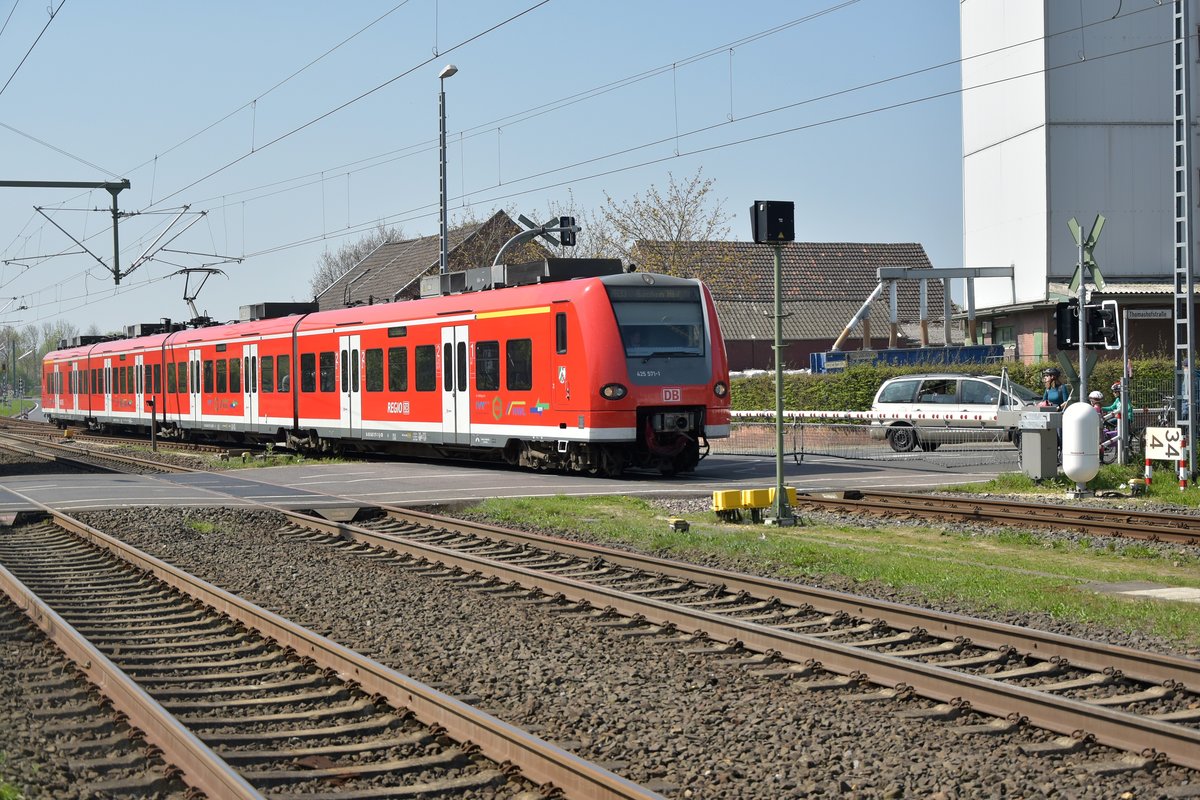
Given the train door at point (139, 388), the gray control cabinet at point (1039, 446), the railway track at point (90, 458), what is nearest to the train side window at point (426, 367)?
the railway track at point (90, 458)

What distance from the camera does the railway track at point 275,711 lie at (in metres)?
6.03

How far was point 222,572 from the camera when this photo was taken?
512 inches

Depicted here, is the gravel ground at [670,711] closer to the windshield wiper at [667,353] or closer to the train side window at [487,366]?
the windshield wiper at [667,353]

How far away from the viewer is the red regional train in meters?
21.7

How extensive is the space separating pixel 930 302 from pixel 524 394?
46.2m

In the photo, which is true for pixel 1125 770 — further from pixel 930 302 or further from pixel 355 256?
pixel 355 256

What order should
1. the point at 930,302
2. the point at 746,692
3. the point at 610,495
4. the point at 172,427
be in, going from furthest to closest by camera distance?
1. the point at 930,302
2. the point at 172,427
3. the point at 610,495
4. the point at 746,692

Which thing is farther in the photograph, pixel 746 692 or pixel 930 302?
pixel 930 302

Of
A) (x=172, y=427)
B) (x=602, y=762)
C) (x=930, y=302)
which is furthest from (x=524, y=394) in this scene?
(x=930, y=302)

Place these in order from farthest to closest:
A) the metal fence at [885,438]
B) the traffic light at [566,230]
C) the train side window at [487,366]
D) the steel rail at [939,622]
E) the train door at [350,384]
Result: the traffic light at [566,230]
the train door at [350,384]
the metal fence at [885,438]
the train side window at [487,366]
the steel rail at [939,622]

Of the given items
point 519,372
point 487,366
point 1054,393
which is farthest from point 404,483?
point 1054,393

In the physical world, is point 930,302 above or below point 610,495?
above

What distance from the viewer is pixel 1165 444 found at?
19.6 m

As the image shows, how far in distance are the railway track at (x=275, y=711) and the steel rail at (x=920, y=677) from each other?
93.3 inches
